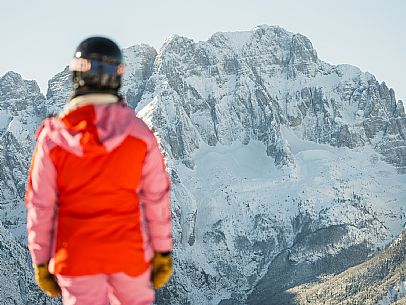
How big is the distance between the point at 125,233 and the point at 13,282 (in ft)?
673

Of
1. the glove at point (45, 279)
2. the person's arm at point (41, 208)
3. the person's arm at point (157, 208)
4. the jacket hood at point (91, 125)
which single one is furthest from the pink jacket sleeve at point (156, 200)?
the glove at point (45, 279)

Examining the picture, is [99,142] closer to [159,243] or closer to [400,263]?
[159,243]

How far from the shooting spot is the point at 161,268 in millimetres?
5789

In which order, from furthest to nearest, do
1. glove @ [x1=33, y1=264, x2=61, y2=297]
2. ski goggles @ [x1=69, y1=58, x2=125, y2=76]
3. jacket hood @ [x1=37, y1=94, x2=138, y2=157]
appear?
ski goggles @ [x1=69, y1=58, x2=125, y2=76] < glove @ [x1=33, y1=264, x2=61, y2=297] < jacket hood @ [x1=37, y1=94, x2=138, y2=157]

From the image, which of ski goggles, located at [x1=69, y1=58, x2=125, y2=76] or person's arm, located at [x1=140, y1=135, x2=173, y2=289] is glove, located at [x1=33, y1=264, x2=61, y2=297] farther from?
ski goggles, located at [x1=69, y1=58, x2=125, y2=76]

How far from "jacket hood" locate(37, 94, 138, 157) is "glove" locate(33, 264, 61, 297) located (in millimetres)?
1044

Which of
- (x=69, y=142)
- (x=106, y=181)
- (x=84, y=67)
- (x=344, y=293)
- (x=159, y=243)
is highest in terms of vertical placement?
(x=84, y=67)

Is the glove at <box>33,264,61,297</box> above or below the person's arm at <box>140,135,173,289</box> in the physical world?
below

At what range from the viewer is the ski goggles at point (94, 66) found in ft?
18.7

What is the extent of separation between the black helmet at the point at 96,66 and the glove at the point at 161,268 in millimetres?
1526

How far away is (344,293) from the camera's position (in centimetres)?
19938

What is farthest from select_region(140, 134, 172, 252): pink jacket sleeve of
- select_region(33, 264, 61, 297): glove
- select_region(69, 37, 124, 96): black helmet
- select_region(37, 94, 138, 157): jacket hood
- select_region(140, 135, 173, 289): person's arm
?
select_region(33, 264, 61, 297): glove

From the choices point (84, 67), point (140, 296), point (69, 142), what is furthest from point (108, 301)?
point (84, 67)

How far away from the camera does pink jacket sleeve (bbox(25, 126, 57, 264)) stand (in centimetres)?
556
